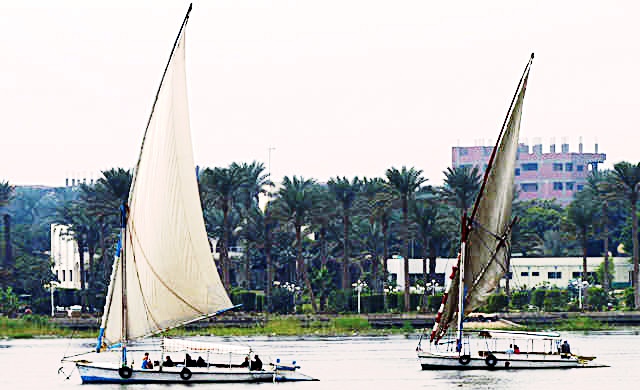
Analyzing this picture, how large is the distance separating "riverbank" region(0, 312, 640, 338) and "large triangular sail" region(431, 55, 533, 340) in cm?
3989

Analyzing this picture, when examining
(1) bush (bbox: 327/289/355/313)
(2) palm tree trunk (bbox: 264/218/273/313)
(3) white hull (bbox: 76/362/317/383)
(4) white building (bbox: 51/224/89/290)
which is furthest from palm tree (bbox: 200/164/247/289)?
(3) white hull (bbox: 76/362/317/383)

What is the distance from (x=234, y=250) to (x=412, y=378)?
Answer: 112 metres

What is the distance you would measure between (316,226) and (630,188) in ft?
93.7

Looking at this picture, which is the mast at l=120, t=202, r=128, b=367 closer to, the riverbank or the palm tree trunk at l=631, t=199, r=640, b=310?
the riverbank

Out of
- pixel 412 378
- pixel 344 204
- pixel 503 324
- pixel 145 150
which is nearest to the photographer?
pixel 145 150

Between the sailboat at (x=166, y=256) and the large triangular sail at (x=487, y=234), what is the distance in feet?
45.1

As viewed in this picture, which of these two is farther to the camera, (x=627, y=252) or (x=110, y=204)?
(x=627, y=252)

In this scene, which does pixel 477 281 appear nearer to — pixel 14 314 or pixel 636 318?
pixel 636 318

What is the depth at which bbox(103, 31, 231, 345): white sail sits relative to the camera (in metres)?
57.8

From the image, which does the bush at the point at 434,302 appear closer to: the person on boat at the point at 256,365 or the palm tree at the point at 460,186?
the palm tree at the point at 460,186

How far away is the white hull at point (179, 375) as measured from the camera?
59.8m

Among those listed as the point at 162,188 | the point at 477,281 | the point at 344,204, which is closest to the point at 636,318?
the point at 344,204

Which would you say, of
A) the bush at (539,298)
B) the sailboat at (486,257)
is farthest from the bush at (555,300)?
the sailboat at (486,257)

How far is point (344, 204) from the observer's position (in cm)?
13238
